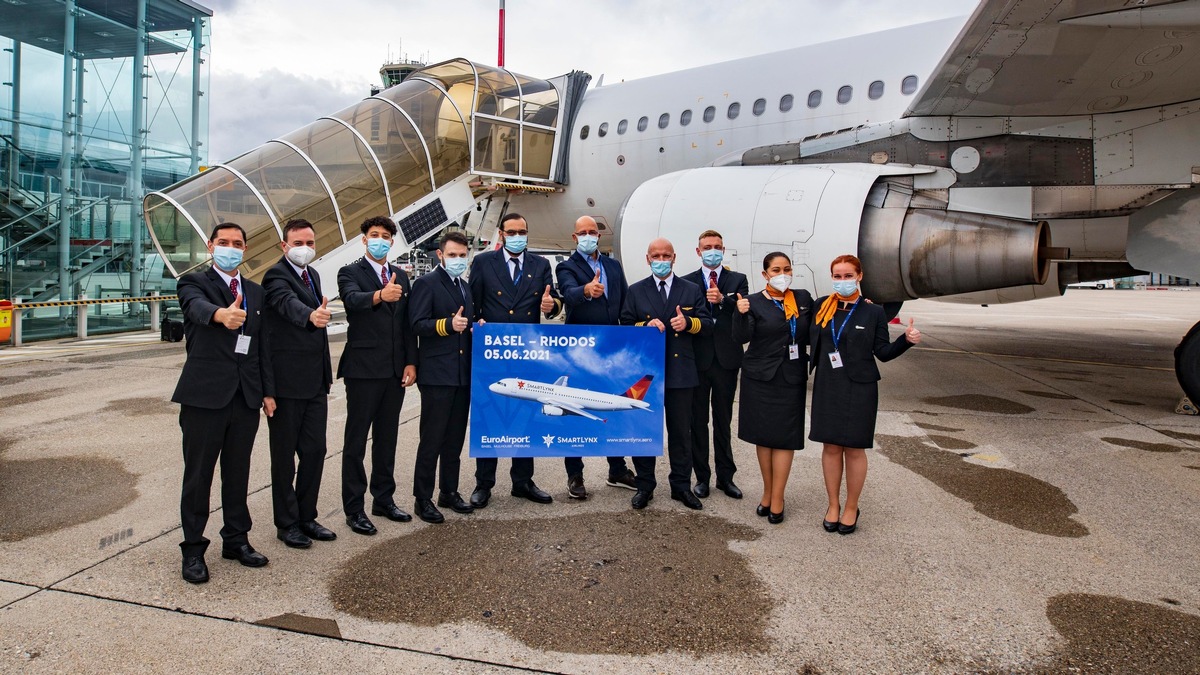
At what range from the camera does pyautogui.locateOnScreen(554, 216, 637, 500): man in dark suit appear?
520 cm

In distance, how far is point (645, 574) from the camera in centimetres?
376

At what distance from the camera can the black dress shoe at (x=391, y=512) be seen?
14.9 ft

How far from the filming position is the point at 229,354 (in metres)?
3.79

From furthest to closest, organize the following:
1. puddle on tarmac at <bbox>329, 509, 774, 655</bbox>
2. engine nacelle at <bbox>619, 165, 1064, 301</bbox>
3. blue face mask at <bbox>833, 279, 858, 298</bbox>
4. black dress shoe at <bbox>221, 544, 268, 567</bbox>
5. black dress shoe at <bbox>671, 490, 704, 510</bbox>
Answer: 1. engine nacelle at <bbox>619, 165, 1064, 301</bbox>
2. black dress shoe at <bbox>671, 490, 704, 510</bbox>
3. blue face mask at <bbox>833, 279, 858, 298</bbox>
4. black dress shoe at <bbox>221, 544, 268, 567</bbox>
5. puddle on tarmac at <bbox>329, 509, 774, 655</bbox>

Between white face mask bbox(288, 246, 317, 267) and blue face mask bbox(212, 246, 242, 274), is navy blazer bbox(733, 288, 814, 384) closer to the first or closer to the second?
white face mask bbox(288, 246, 317, 267)

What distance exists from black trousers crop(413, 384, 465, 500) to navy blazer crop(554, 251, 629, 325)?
1.01 m

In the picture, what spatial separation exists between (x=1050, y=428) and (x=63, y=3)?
65.6 ft

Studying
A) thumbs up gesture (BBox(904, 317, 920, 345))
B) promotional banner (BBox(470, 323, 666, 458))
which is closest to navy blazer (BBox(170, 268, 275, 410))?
promotional banner (BBox(470, 323, 666, 458))

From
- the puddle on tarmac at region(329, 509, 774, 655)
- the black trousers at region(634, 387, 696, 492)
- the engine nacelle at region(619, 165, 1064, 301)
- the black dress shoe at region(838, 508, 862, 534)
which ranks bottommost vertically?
the puddle on tarmac at region(329, 509, 774, 655)

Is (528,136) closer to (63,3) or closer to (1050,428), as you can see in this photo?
(1050,428)

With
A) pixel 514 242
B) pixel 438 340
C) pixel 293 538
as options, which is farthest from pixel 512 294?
pixel 293 538

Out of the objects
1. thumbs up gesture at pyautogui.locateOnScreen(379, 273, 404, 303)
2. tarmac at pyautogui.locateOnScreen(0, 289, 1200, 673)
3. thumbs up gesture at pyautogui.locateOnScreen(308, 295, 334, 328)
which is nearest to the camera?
tarmac at pyautogui.locateOnScreen(0, 289, 1200, 673)

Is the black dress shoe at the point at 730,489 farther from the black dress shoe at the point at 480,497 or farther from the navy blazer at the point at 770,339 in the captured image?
the black dress shoe at the point at 480,497

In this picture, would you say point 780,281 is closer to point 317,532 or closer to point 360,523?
point 360,523
